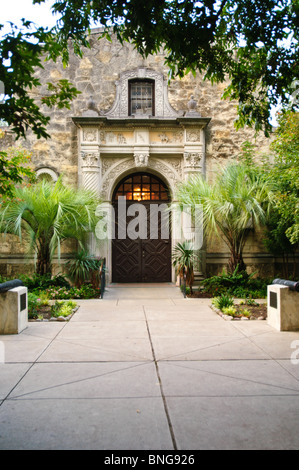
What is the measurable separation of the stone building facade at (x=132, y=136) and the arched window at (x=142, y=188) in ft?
0.85

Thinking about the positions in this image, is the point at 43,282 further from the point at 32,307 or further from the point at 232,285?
the point at 232,285

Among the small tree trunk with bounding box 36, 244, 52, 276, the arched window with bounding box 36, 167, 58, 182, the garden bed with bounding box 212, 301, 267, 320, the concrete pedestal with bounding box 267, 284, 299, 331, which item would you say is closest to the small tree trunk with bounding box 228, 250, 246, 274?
the garden bed with bounding box 212, 301, 267, 320

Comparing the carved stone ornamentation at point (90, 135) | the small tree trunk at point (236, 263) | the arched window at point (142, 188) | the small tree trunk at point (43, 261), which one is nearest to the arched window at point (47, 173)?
the carved stone ornamentation at point (90, 135)

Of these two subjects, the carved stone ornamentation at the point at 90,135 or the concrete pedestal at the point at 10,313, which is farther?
the carved stone ornamentation at the point at 90,135

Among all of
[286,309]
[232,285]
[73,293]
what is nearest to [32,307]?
[73,293]

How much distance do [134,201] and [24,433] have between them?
34.8 ft

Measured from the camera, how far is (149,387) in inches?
136

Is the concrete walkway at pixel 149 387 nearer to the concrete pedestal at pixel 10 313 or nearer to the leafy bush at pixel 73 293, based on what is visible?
the concrete pedestal at pixel 10 313

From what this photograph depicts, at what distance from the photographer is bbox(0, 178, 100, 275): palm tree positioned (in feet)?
31.4

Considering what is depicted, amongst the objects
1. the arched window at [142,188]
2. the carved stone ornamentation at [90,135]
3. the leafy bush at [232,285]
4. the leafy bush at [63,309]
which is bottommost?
the leafy bush at [63,309]

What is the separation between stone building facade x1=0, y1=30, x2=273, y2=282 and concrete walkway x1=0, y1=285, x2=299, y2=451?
20.6ft

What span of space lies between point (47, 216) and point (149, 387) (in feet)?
23.0

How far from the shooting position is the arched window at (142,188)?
12969 millimetres
